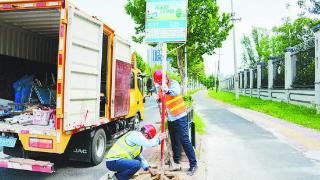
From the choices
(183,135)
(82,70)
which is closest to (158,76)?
(183,135)

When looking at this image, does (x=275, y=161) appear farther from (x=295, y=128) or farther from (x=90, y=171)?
(x=295, y=128)

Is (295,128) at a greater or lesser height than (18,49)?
lesser

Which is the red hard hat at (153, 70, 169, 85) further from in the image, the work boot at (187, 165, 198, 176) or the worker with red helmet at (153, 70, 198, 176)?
the work boot at (187, 165, 198, 176)

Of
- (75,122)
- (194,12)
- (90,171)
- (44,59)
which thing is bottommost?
(90,171)

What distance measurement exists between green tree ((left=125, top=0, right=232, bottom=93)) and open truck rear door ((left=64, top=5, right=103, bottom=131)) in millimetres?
14247

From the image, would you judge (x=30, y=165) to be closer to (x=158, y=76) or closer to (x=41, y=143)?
(x=41, y=143)

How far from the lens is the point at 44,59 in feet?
34.5

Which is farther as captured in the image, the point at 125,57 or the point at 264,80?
the point at 264,80

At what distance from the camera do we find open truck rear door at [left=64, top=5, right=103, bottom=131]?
21.8 feet

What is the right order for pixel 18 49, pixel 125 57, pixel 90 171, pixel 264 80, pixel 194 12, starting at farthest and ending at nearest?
pixel 264 80
pixel 194 12
pixel 125 57
pixel 18 49
pixel 90 171

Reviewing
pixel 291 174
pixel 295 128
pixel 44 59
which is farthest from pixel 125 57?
pixel 295 128

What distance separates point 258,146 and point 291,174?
2887 millimetres

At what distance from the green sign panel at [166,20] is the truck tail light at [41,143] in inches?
93.0

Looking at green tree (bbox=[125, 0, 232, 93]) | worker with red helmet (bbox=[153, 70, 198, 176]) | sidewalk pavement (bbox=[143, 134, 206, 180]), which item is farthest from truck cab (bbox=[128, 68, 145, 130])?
green tree (bbox=[125, 0, 232, 93])
